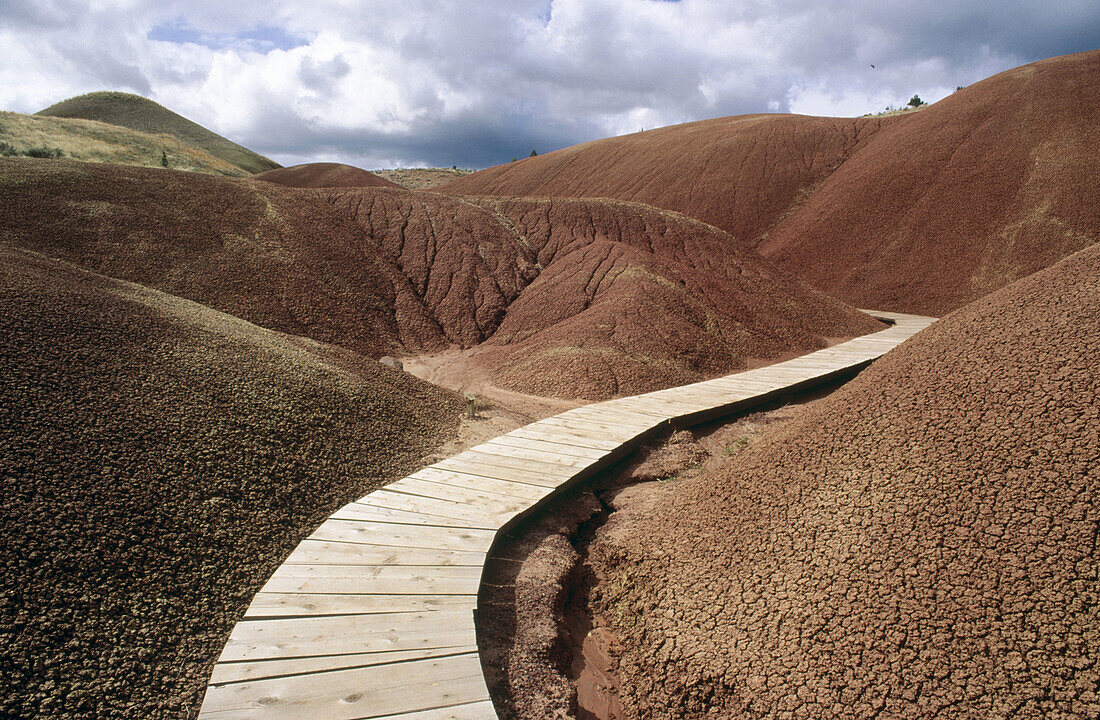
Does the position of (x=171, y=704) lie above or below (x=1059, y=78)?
below

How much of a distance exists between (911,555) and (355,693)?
221 centimetres

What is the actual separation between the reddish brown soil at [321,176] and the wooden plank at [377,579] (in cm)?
3356

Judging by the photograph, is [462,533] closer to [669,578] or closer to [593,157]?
[669,578]

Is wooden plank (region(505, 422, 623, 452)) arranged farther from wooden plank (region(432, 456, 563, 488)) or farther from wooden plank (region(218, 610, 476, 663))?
wooden plank (region(218, 610, 476, 663))

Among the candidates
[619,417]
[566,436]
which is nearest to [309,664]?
[566,436]

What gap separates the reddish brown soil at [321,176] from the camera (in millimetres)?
34281

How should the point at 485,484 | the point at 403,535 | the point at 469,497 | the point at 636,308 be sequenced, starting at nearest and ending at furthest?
the point at 403,535, the point at 469,497, the point at 485,484, the point at 636,308

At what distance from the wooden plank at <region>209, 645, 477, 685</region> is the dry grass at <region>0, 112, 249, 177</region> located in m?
26.7

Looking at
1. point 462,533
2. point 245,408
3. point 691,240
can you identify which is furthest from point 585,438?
point 691,240

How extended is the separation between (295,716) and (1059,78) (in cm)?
2982

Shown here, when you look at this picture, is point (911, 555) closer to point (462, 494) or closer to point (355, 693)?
point (355, 693)

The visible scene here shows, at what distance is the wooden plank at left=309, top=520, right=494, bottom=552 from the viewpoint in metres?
3.32

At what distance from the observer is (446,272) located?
12195 mm

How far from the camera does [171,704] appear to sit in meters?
2.44
